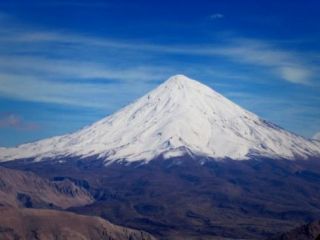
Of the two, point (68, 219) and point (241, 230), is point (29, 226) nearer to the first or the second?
point (68, 219)

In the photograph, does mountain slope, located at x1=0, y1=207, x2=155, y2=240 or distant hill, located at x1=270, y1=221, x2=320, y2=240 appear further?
mountain slope, located at x1=0, y1=207, x2=155, y2=240

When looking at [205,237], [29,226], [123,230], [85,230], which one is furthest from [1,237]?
[205,237]

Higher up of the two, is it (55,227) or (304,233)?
(55,227)

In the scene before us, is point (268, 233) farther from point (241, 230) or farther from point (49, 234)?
point (49, 234)

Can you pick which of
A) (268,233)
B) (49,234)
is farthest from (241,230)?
(49,234)

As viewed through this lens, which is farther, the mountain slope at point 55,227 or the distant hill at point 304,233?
the mountain slope at point 55,227

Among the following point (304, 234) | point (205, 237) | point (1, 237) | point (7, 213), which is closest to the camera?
point (304, 234)

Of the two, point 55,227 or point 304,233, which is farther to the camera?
point 55,227

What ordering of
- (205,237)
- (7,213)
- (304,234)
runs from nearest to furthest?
(304,234), (7,213), (205,237)

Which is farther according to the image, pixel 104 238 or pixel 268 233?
pixel 268 233
